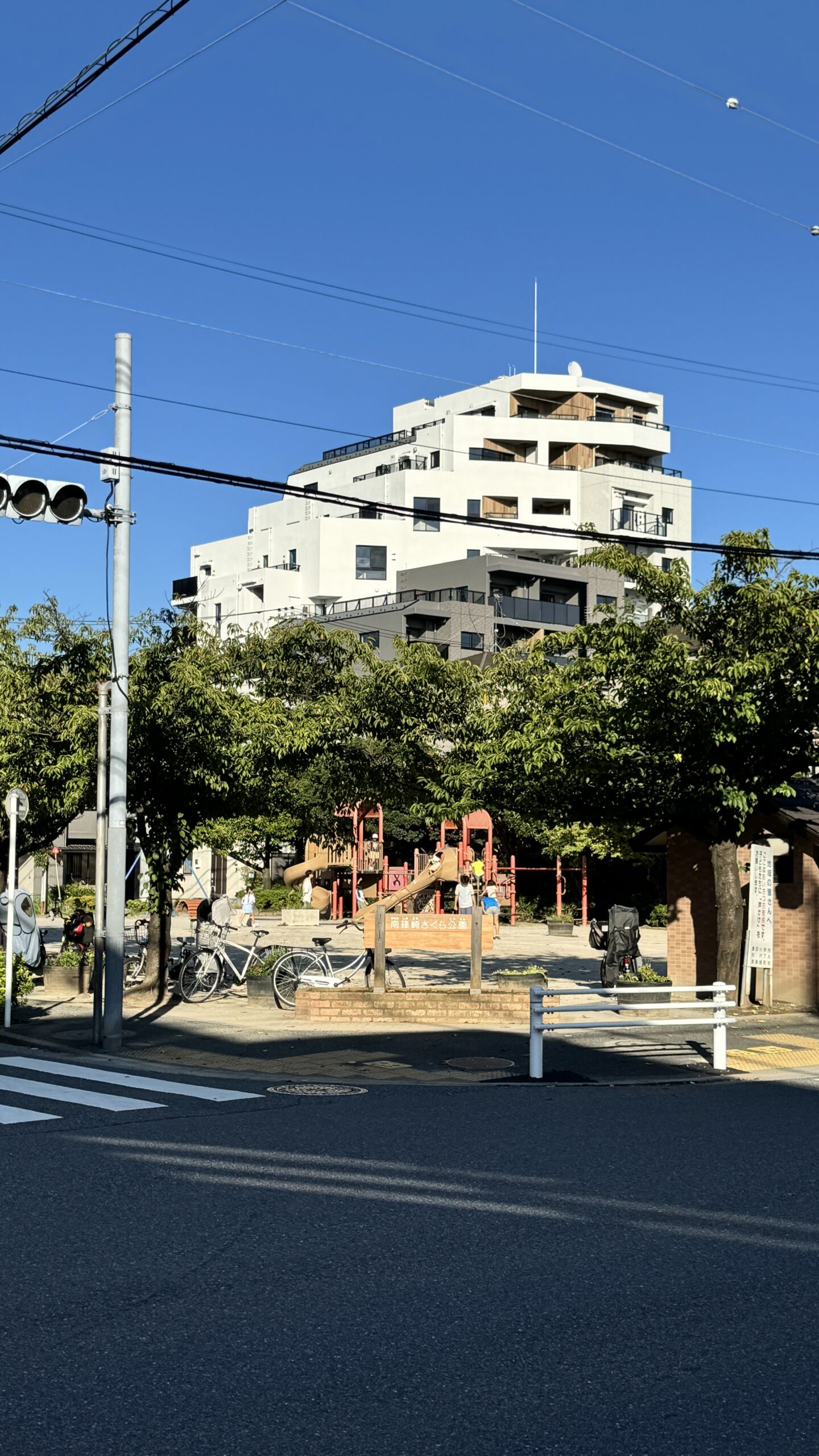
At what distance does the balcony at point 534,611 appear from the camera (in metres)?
72.1

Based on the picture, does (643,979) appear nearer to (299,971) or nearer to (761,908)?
(761,908)

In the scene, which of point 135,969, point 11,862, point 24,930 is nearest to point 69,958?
point 135,969

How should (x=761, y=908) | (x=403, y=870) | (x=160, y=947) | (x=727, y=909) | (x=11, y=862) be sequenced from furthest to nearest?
(x=403, y=870), (x=160, y=947), (x=727, y=909), (x=761, y=908), (x=11, y=862)

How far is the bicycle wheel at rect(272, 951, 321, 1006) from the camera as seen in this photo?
776 inches

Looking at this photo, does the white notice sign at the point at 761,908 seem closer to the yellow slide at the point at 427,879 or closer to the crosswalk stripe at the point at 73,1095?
the crosswalk stripe at the point at 73,1095

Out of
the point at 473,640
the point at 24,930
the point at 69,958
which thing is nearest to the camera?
the point at 24,930

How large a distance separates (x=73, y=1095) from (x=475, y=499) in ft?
253

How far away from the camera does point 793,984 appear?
2061 cm

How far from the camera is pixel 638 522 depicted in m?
87.5

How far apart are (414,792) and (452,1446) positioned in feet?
73.5

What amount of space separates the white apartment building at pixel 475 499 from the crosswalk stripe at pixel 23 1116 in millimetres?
71674

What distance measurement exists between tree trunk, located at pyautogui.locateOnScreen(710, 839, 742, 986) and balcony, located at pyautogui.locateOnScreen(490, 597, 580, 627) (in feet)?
173

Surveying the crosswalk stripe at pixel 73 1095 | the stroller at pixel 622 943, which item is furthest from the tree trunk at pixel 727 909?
the crosswalk stripe at pixel 73 1095

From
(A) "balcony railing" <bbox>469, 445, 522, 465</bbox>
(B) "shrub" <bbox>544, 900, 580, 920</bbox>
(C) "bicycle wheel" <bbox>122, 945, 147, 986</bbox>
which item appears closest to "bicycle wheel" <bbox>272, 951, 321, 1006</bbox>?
(C) "bicycle wheel" <bbox>122, 945, 147, 986</bbox>
